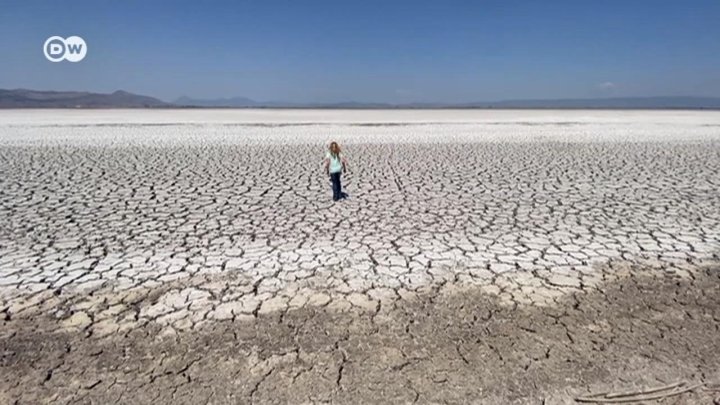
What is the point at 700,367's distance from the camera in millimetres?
2322

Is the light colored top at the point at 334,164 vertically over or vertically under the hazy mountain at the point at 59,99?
under

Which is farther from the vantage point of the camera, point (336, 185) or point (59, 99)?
point (59, 99)

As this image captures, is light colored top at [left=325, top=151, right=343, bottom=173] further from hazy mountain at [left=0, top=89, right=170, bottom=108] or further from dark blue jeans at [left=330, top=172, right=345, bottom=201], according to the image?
hazy mountain at [left=0, top=89, right=170, bottom=108]

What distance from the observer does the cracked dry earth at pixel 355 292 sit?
227 centimetres

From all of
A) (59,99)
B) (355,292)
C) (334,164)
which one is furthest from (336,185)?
(59,99)

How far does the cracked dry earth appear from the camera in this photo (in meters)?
2.27

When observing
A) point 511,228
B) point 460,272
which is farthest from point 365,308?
point 511,228

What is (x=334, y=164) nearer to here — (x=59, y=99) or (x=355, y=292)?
(x=355, y=292)

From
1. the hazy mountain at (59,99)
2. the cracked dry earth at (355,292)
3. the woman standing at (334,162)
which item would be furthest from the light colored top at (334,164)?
the hazy mountain at (59,99)

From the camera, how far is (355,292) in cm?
330

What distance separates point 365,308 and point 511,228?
8.73ft

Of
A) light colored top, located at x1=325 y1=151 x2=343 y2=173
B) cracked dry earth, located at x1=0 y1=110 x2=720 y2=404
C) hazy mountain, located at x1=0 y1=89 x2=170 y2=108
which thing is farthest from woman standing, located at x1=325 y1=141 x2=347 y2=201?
hazy mountain, located at x1=0 y1=89 x2=170 y2=108

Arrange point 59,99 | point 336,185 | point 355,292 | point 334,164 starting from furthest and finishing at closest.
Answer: point 59,99, point 336,185, point 334,164, point 355,292

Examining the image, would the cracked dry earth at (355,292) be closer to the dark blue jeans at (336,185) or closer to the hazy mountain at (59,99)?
the dark blue jeans at (336,185)
